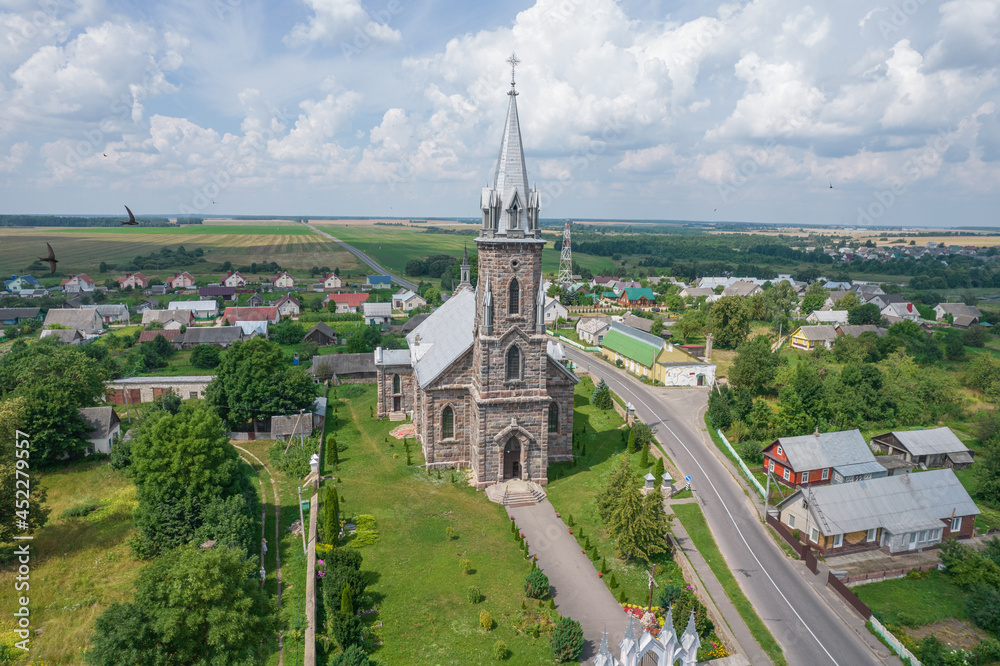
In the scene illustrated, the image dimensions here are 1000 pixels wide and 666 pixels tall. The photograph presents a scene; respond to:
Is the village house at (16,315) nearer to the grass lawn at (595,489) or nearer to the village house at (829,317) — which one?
the grass lawn at (595,489)

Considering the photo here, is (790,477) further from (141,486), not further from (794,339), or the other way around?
(794,339)

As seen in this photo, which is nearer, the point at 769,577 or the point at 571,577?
the point at 571,577

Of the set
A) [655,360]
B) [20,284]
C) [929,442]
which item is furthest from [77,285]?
[929,442]

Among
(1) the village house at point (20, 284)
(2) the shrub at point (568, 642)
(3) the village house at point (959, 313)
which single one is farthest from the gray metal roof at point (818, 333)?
(1) the village house at point (20, 284)

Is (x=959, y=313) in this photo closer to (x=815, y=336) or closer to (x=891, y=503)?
(x=815, y=336)

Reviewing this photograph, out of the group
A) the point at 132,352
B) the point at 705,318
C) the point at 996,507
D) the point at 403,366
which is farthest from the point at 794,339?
the point at 132,352

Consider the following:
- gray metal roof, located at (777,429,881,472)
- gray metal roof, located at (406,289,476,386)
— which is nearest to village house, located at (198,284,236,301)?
gray metal roof, located at (406,289,476,386)
